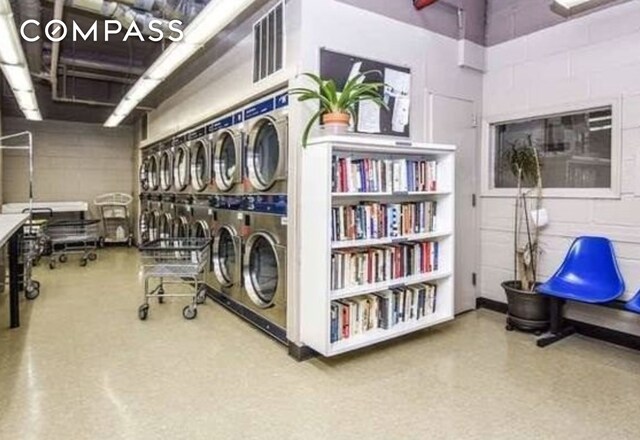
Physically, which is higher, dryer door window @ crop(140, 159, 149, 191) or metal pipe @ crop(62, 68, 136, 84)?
metal pipe @ crop(62, 68, 136, 84)

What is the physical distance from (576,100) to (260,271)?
3.25 metres

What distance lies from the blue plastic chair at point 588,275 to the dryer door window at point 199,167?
368 centimetres

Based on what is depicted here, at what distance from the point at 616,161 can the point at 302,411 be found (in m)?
3.19

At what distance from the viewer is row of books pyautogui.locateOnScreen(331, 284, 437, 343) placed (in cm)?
312

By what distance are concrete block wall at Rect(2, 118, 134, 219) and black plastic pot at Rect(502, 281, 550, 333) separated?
8231mm

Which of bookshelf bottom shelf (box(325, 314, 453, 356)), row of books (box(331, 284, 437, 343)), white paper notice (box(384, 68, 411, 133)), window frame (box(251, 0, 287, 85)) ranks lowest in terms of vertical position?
bookshelf bottom shelf (box(325, 314, 453, 356))

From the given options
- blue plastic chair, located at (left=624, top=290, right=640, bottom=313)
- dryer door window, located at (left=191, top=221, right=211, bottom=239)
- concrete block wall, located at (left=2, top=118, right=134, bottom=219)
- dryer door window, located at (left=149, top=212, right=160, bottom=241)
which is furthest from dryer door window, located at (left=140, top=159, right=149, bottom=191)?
blue plastic chair, located at (left=624, top=290, right=640, bottom=313)

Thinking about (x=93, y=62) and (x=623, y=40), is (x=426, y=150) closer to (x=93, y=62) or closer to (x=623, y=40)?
(x=623, y=40)

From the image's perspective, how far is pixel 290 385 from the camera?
9.06 ft

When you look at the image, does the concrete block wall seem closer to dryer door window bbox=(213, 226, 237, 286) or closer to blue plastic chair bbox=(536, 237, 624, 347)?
dryer door window bbox=(213, 226, 237, 286)

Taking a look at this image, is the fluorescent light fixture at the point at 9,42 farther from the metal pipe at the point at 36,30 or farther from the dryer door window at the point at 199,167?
the dryer door window at the point at 199,167

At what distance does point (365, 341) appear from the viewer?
3139 millimetres

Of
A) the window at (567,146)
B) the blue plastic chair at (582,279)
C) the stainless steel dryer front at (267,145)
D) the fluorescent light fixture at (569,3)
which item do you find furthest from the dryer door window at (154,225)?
the fluorescent light fixture at (569,3)

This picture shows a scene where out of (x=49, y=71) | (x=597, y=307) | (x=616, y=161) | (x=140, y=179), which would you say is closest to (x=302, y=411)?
(x=597, y=307)
